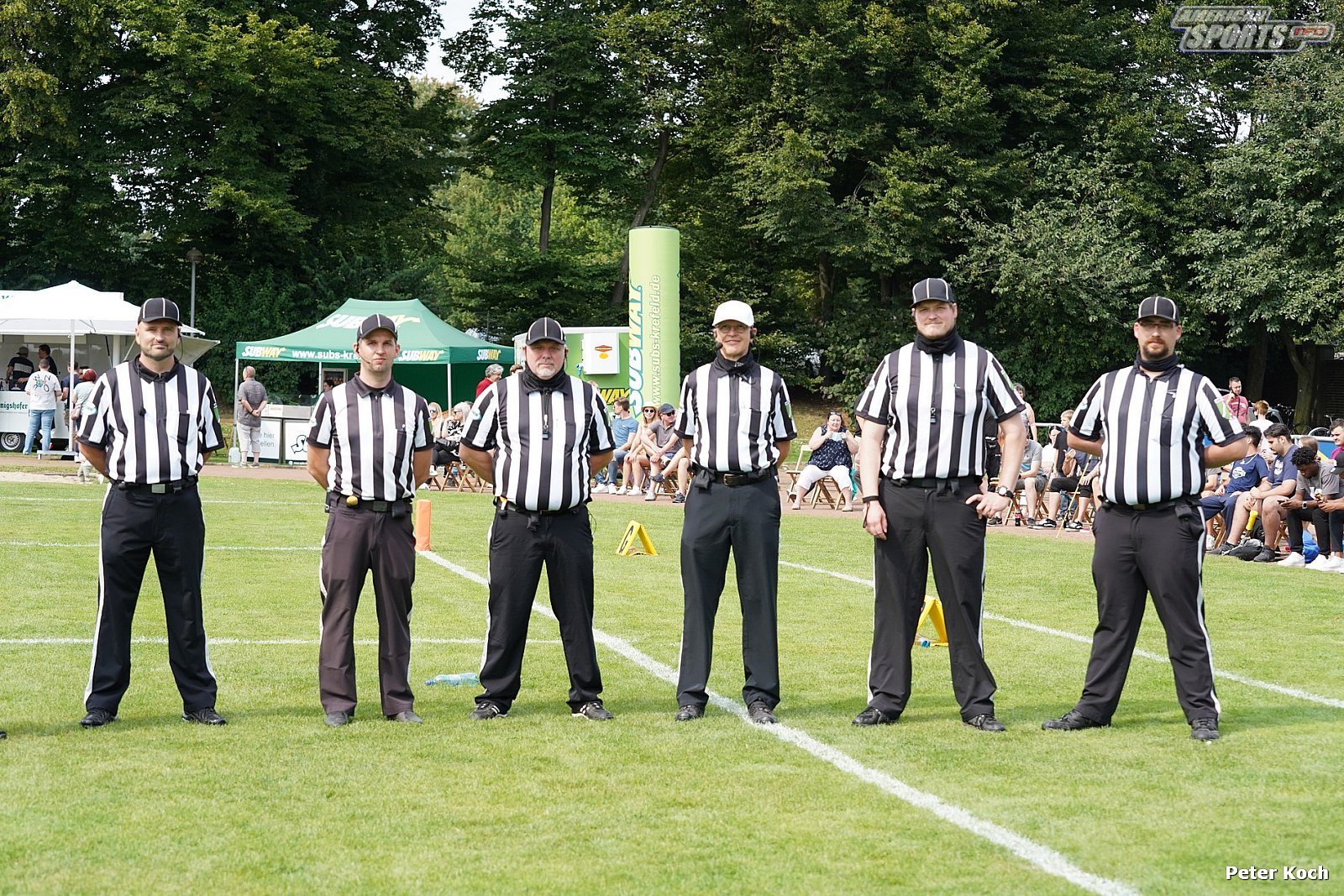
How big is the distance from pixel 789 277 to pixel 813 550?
27127 mm

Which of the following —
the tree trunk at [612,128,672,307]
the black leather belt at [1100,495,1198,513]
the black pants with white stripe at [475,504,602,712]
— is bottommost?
the black pants with white stripe at [475,504,602,712]

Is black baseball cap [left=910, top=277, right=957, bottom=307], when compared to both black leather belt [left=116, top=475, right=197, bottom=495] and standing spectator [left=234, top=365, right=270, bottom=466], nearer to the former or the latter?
black leather belt [left=116, top=475, right=197, bottom=495]

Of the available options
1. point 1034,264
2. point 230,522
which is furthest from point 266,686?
point 1034,264

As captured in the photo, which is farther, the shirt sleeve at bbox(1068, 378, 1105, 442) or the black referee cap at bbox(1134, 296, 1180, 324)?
the shirt sleeve at bbox(1068, 378, 1105, 442)

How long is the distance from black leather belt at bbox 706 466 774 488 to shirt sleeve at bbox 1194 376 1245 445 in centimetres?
200

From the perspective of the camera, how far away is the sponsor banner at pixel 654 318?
26.6 m

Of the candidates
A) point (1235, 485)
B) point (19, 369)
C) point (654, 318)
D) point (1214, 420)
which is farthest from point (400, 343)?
point (1214, 420)

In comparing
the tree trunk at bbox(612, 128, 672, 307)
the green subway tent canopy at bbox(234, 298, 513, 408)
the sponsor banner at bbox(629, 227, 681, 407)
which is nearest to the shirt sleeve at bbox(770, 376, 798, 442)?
the sponsor banner at bbox(629, 227, 681, 407)

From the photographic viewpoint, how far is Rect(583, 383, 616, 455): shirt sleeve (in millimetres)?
7027

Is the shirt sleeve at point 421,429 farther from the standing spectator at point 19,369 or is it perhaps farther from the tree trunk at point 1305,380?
the tree trunk at point 1305,380

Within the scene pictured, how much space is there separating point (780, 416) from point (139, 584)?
10.1 feet

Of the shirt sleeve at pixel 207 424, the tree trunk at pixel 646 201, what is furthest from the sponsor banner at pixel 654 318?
the shirt sleeve at pixel 207 424

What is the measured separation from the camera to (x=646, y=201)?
42.2m

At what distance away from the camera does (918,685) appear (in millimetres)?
7777
